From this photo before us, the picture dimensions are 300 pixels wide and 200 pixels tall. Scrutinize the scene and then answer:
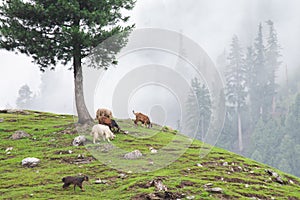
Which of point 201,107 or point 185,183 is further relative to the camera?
point 201,107

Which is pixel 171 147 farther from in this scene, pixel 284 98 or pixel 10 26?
pixel 284 98

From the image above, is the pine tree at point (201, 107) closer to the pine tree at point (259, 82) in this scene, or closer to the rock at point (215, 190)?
the pine tree at point (259, 82)

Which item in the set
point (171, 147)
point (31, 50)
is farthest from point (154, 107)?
point (31, 50)

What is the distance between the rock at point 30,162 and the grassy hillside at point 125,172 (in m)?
0.26

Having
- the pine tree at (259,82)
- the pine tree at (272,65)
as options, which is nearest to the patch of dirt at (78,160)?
the pine tree at (259,82)

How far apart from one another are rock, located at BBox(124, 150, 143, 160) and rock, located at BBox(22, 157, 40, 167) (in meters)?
4.63

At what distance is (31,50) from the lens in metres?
25.7

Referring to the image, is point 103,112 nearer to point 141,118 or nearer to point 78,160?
point 141,118

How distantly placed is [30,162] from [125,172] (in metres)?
5.30

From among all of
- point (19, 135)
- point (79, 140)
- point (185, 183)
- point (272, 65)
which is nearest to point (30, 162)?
point (79, 140)

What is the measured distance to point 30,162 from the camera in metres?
18.7

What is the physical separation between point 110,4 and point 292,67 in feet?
552

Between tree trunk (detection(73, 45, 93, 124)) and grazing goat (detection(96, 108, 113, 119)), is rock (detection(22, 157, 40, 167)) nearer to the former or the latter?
tree trunk (detection(73, 45, 93, 124))

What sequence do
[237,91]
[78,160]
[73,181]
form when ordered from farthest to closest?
[237,91] < [78,160] < [73,181]
